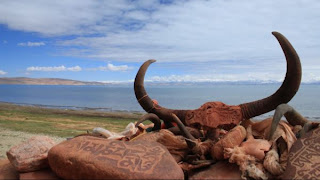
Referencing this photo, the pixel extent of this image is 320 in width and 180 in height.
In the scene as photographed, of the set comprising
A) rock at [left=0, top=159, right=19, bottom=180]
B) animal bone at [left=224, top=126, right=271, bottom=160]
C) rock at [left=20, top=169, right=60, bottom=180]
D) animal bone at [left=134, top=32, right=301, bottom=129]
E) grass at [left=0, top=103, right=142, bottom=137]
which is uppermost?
animal bone at [left=134, top=32, right=301, bottom=129]

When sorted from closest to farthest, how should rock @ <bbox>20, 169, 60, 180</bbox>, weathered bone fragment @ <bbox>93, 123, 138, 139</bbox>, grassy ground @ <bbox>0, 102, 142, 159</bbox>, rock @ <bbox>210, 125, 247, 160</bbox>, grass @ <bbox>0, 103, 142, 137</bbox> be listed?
rock @ <bbox>210, 125, 247, 160</bbox>
rock @ <bbox>20, 169, 60, 180</bbox>
weathered bone fragment @ <bbox>93, 123, 138, 139</bbox>
grassy ground @ <bbox>0, 102, 142, 159</bbox>
grass @ <bbox>0, 103, 142, 137</bbox>

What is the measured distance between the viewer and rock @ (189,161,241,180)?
4824mm

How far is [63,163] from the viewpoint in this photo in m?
4.92

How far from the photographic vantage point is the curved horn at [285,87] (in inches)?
209

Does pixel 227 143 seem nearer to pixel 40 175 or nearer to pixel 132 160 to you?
pixel 132 160

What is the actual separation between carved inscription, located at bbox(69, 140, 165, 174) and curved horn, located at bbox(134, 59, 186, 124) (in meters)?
1.25

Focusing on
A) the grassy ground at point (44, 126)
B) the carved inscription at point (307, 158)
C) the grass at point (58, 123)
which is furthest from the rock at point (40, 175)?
the grass at point (58, 123)

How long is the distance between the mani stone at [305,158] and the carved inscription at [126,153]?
1.78 meters

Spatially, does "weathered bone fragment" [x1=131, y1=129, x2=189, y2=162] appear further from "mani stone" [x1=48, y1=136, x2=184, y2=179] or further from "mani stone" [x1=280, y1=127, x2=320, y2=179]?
"mani stone" [x1=280, y1=127, x2=320, y2=179]

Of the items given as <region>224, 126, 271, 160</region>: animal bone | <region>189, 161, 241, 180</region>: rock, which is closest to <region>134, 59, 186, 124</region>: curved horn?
<region>189, 161, 241, 180</region>: rock

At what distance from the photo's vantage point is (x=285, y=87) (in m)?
5.52

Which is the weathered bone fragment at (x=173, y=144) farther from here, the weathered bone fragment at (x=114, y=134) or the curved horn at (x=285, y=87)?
the curved horn at (x=285, y=87)

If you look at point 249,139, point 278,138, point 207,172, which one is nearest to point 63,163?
point 207,172

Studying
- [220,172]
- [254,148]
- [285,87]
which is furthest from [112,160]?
[285,87]
